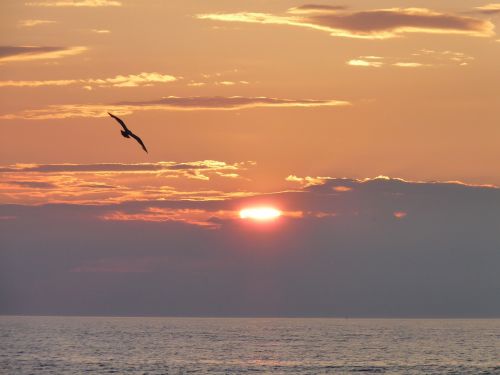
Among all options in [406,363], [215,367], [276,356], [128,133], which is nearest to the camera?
[128,133]

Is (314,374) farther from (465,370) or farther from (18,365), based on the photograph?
(18,365)

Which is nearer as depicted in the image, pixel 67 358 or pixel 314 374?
pixel 314 374

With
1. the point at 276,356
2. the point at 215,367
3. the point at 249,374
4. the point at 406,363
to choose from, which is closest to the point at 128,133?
the point at 249,374

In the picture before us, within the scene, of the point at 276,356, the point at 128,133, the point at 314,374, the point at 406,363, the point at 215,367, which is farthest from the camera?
the point at 276,356

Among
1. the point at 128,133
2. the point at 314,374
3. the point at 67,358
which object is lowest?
the point at 128,133

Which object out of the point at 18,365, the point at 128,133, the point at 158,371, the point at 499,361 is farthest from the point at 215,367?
the point at 128,133

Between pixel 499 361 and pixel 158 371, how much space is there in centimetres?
5563

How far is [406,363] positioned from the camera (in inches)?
6934

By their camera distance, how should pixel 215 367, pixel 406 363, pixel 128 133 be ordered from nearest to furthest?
1. pixel 128 133
2. pixel 215 367
3. pixel 406 363

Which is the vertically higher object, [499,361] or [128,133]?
[499,361]

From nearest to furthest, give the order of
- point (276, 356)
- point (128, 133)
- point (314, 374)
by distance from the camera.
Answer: point (128, 133), point (314, 374), point (276, 356)

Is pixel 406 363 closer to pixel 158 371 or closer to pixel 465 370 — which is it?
pixel 465 370

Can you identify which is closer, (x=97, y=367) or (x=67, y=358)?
(x=97, y=367)

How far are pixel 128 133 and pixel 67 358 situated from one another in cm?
11426
